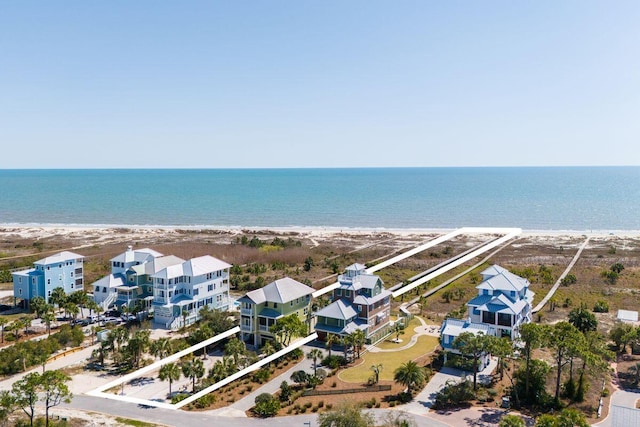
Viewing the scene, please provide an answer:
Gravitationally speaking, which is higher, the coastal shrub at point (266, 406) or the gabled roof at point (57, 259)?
the gabled roof at point (57, 259)

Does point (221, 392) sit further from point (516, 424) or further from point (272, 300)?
point (516, 424)

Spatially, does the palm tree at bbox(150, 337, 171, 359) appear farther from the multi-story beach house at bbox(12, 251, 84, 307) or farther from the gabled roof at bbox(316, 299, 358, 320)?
the multi-story beach house at bbox(12, 251, 84, 307)

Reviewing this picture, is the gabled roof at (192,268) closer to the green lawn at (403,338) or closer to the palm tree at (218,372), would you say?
the palm tree at (218,372)

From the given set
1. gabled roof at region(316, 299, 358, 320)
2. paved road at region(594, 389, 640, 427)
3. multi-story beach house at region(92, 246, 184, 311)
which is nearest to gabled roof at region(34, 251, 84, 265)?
multi-story beach house at region(92, 246, 184, 311)

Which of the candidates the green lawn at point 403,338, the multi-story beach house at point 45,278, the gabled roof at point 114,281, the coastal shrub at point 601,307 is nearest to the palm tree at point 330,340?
the green lawn at point 403,338

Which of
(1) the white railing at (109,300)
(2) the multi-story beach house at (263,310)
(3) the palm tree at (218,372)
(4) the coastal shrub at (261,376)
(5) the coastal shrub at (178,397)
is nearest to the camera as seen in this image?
(5) the coastal shrub at (178,397)

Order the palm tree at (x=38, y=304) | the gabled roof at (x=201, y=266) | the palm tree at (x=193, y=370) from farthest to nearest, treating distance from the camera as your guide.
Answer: the gabled roof at (x=201, y=266), the palm tree at (x=38, y=304), the palm tree at (x=193, y=370)
